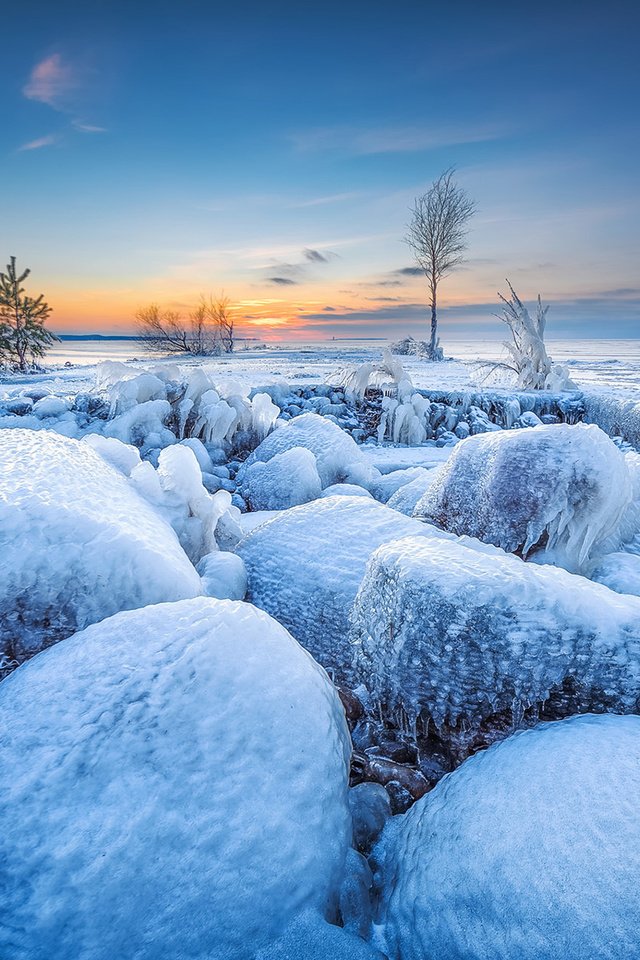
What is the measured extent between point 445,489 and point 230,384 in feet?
11.9

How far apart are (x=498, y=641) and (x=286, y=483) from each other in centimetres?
212

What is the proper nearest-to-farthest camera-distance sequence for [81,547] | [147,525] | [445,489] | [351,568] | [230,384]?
1. [81,547]
2. [147,525]
3. [351,568]
4. [445,489]
5. [230,384]

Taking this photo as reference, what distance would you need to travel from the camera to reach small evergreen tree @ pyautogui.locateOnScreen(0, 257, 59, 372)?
11313 millimetres

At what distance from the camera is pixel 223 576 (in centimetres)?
167

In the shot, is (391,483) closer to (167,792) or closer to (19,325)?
(167,792)

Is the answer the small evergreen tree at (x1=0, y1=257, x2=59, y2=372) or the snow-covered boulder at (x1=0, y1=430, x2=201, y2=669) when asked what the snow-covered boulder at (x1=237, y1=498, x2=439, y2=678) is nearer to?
the snow-covered boulder at (x1=0, y1=430, x2=201, y2=669)

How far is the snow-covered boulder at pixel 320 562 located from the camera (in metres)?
1.58

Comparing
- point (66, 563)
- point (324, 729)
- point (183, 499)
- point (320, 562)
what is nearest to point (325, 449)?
point (183, 499)

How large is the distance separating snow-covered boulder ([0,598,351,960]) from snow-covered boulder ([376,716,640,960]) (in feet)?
0.44

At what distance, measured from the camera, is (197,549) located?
190 centimetres

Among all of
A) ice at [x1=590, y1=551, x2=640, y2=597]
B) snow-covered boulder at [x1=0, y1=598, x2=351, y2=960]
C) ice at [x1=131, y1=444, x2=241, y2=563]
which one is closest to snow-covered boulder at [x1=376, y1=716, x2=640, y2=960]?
snow-covered boulder at [x1=0, y1=598, x2=351, y2=960]

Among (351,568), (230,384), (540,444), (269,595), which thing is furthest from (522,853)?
(230,384)

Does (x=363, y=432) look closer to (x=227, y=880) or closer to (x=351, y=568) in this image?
(x=351, y=568)

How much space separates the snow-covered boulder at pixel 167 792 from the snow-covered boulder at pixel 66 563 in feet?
0.44
